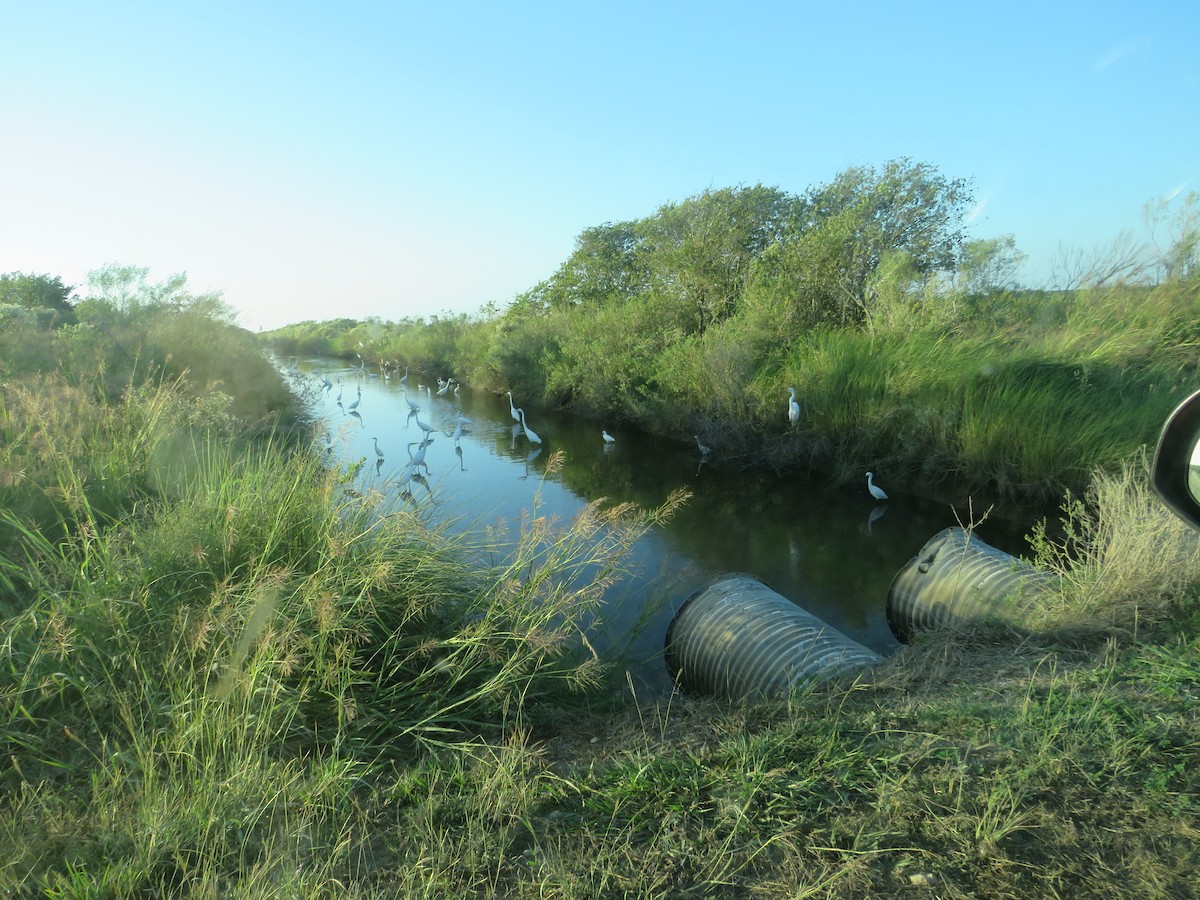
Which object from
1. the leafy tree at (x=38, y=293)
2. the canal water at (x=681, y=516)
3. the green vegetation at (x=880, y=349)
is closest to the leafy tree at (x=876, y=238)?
the green vegetation at (x=880, y=349)

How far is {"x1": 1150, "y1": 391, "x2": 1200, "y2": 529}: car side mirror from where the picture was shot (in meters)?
2.09

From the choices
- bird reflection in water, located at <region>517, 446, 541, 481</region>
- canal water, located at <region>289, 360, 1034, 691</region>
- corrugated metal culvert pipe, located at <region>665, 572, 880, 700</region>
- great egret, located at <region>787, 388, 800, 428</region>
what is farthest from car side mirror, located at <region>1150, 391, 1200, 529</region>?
bird reflection in water, located at <region>517, 446, 541, 481</region>

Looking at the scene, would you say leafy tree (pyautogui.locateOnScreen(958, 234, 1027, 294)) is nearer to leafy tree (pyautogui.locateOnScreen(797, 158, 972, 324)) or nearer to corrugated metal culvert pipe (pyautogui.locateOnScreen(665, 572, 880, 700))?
leafy tree (pyautogui.locateOnScreen(797, 158, 972, 324))

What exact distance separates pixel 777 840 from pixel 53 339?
1093cm

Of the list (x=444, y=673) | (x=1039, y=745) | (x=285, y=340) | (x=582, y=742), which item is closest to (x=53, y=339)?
(x=444, y=673)

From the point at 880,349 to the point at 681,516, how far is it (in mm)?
4857

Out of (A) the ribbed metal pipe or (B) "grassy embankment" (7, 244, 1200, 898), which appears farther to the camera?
(A) the ribbed metal pipe

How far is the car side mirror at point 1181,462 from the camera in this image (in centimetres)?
209

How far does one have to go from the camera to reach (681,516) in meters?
9.64

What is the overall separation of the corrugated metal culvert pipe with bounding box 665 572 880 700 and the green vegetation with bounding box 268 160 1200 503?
18.9 feet

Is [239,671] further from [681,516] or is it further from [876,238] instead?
[876,238]

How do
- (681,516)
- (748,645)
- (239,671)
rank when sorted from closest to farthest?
(239,671) → (748,645) → (681,516)

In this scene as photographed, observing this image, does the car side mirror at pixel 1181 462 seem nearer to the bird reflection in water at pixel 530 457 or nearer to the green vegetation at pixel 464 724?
the green vegetation at pixel 464 724

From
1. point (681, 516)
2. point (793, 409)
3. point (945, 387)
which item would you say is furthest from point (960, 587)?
point (793, 409)
